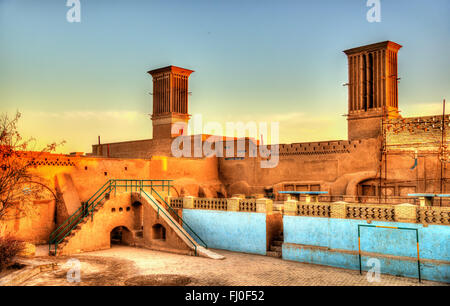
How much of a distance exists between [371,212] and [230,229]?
21.5 feet

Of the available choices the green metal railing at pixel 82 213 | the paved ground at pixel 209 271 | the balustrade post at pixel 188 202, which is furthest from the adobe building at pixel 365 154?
the green metal railing at pixel 82 213

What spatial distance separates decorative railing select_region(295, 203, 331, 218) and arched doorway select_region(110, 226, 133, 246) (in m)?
8.32

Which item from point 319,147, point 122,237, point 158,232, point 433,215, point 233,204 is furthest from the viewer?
point 319,147

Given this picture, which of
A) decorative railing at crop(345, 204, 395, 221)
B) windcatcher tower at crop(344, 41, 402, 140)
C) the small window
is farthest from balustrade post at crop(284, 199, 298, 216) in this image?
windcatcher tower at crop(344, 41, 402, 140)

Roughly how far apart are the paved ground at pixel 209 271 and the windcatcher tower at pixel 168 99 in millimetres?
23973

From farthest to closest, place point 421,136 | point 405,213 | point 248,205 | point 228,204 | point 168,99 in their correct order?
1. point 168,99
2. point 421,136
3. point 228,204
4. point 248,205
5. point 405,213

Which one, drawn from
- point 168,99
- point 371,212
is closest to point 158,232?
point 371,212

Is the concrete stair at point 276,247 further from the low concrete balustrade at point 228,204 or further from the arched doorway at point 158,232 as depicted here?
the arched doorway at point 158,232

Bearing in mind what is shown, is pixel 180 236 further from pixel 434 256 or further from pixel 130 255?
pixel 434 256

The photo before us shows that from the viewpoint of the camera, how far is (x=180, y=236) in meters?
17.8

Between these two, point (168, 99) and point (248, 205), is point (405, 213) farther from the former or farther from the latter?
point (168, 99)

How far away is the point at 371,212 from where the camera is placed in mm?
14547

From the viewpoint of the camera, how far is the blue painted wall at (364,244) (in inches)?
513

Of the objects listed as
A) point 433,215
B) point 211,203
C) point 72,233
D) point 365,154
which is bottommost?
point 72,233
